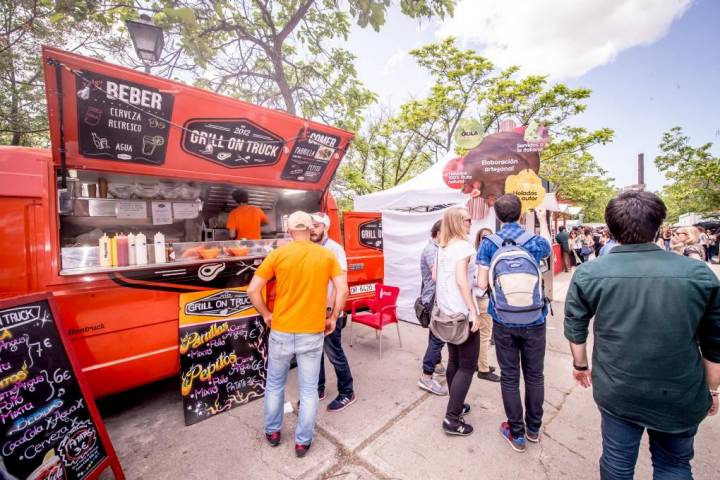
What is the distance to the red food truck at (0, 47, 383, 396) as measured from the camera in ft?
7.59

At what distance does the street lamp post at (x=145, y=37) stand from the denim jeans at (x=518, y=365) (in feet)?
16.9

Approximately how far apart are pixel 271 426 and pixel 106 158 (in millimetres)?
2755

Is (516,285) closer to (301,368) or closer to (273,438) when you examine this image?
(301,368)

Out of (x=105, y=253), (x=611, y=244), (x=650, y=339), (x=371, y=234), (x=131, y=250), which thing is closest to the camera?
(x=650, y=339)

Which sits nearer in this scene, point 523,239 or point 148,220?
point 523,239

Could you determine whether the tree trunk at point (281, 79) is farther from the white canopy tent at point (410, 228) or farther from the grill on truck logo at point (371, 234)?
the grill on truck logo at point (371, 234)

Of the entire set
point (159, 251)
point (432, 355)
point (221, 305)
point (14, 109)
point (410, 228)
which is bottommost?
point (432, 355)

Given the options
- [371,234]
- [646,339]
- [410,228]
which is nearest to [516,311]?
[646,339]

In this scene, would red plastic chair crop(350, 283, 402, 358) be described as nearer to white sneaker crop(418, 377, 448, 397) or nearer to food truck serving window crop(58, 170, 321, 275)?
white sneaker crop(418, 377, 448, 397)

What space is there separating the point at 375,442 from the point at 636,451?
1703 mm

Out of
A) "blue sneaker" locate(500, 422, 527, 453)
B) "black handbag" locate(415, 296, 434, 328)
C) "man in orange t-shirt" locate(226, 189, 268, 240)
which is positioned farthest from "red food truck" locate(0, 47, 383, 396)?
"blue sneaker" locate(500, 422, 527, 453)

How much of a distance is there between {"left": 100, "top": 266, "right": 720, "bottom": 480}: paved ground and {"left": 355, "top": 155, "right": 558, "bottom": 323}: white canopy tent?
2.95m

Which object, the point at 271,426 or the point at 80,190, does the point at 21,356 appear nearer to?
the point at 271,426

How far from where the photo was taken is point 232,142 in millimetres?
3432
